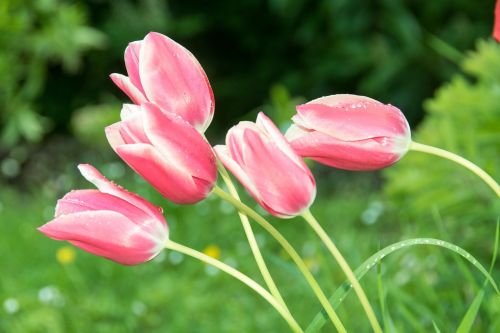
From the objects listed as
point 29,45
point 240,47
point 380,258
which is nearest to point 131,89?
point 380,258

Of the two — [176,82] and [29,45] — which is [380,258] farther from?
[29,45]

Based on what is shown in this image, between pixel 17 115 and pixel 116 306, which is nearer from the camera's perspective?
pixel 116 306

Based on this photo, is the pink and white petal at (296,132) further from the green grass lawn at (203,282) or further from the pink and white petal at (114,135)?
the green grass lawn at (203,282)

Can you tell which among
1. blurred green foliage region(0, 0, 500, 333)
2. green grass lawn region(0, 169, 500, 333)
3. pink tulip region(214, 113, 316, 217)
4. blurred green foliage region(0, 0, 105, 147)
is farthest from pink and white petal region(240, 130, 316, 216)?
blurred green foliage region(0, 0, 105, 147)

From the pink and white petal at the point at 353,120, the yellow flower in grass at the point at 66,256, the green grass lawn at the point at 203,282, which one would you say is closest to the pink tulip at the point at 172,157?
the pink and white petal at the point at 353,120

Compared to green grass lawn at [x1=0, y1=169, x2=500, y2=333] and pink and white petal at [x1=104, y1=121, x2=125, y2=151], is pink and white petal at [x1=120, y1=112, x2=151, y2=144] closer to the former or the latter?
pink and white petal at [x1=104, y1=121, x2=125, y2=151]

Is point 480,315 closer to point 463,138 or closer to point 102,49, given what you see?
point 463,138

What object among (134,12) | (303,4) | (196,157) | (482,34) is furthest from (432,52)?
(196,157)
